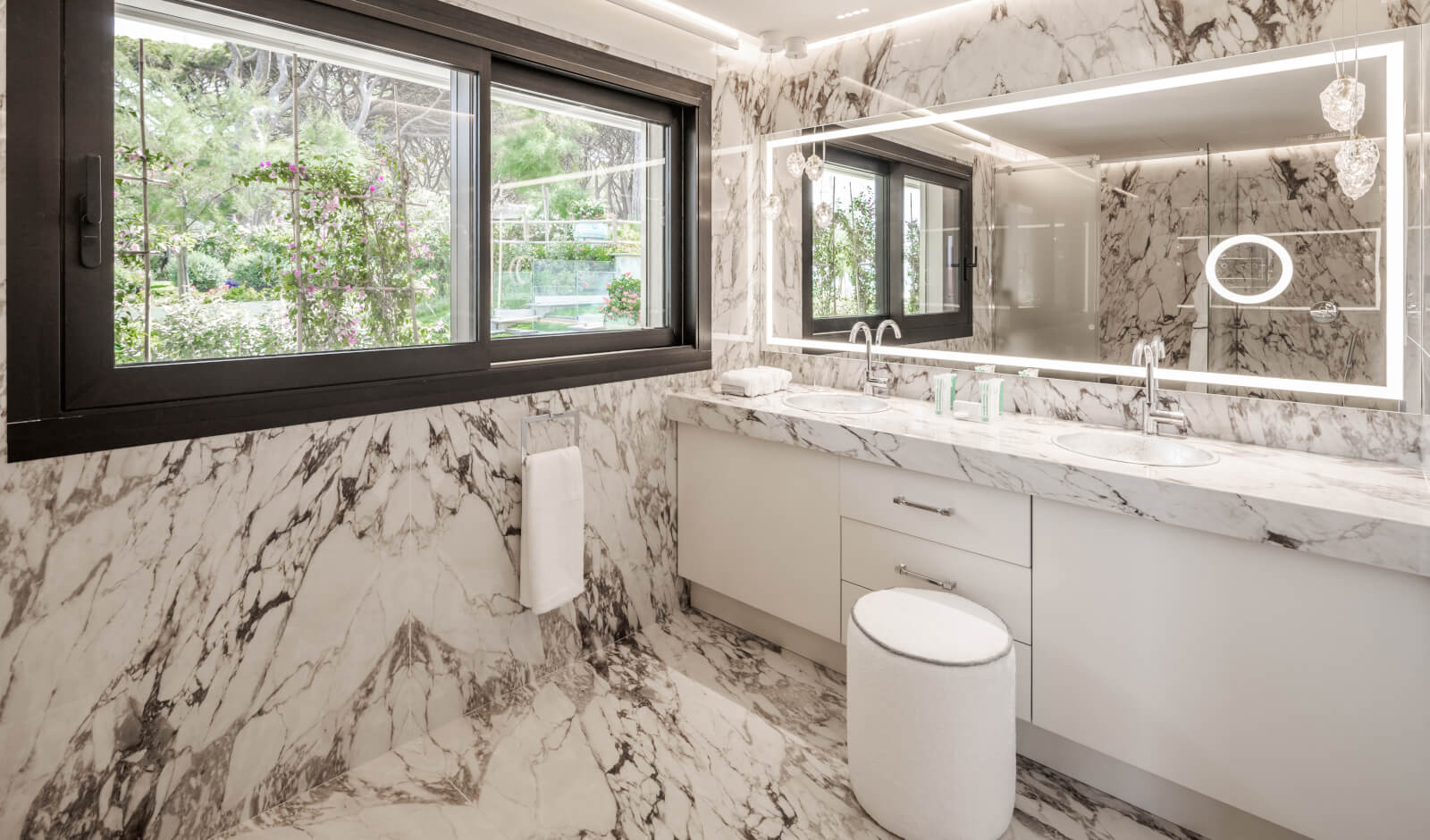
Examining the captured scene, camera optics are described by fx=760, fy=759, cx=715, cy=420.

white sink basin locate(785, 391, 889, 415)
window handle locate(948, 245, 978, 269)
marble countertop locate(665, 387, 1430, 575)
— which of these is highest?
window handle locate(948, 245, 978, 269)

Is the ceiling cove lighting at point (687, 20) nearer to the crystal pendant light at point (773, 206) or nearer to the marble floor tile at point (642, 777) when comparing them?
the crystal pendant light at point (773, 206)

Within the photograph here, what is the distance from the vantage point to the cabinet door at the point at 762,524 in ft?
7.99

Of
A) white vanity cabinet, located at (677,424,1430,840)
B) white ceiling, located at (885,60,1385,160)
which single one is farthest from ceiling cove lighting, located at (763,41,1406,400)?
white vanity cabinet, located at (677,424,1430,840)

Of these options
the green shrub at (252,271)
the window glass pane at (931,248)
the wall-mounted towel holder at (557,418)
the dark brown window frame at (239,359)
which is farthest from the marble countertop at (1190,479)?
the green shrub at (252,271)

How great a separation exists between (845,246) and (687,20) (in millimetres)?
1009

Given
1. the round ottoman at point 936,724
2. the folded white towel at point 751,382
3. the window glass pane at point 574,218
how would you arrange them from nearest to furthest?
the round ottoman at point 936,724 → the window glass pane at point 574,218 → the folded white towel at point 751,382

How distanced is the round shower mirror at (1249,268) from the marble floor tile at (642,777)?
1343mm

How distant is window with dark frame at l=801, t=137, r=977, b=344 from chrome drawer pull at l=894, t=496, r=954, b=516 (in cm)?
79

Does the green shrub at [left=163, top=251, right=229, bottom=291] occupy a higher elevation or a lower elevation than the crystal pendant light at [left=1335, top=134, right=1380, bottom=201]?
lower

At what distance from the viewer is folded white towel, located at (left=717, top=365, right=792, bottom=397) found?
280 cm

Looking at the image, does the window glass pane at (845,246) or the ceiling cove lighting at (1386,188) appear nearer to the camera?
the ceiling cove lighting at (1386,188)

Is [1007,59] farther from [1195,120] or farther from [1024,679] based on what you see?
[1024,679]

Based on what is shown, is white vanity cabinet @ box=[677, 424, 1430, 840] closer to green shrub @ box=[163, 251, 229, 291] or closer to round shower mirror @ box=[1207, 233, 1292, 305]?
round shower mirror @ box=[1207, 233, 1292, 305]

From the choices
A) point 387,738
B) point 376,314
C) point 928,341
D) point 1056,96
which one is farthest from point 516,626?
point 1056,96
